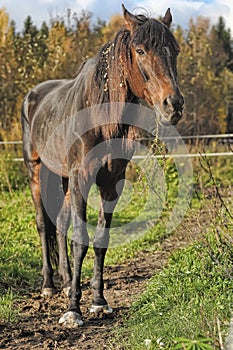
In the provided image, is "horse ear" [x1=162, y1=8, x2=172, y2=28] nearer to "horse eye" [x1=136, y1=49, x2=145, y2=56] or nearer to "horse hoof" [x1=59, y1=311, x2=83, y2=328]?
"horse eye" [x1=136, y1=49, x2=145, y2=56]

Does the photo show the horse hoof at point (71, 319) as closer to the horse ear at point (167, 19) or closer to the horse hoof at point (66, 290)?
the horse hoof at point (66, 290)

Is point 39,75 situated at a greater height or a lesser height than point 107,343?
greater

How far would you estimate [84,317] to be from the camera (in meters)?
4.61

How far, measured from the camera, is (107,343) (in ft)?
12.5

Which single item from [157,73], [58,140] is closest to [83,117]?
[58,140]

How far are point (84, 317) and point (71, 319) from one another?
0.28m

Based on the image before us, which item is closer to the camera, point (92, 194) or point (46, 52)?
point (92, 194)

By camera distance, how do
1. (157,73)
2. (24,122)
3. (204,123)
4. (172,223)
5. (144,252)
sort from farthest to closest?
(204,123), (172,223), (144,252), (24,122), (157,73)

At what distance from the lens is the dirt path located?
3939 mm

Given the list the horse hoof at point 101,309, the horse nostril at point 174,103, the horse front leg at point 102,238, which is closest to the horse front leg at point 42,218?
the horse front leg at point 102,238

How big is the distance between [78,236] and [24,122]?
91.3 inches

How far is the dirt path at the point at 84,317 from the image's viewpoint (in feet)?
12.9

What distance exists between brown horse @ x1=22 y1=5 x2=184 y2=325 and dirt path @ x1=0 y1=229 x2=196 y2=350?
0.48 feet

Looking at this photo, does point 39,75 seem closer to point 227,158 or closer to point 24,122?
point 227,158
